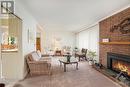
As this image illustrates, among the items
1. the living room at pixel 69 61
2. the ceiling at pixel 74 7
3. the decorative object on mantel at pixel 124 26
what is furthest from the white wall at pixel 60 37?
the decorative object on mantel at pixel 124 26

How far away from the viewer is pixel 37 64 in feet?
17.7

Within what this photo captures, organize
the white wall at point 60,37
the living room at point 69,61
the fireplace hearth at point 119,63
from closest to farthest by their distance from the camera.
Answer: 1. the living room at point 69,61
2. the fireplace hearth at point 119,63
3. the white wall at point 60,37

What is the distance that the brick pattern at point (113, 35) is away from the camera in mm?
4828

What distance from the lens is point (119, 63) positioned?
210 inches

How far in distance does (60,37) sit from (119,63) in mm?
8955

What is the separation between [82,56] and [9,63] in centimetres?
598

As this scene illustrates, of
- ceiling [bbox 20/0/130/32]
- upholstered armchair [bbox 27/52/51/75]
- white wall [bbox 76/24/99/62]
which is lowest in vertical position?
upholstered armchair [bbox 27/52/51/75]

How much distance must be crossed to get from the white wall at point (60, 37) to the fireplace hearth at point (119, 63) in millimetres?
8047

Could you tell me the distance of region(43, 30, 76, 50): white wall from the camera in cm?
1351

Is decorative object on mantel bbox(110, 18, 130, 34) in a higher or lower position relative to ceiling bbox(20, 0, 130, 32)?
lower

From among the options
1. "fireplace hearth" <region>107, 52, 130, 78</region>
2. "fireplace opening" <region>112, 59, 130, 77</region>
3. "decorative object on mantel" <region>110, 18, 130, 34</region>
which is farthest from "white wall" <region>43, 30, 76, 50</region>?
"decorative object on mantel" <region>110, 18, 130, 34</region>

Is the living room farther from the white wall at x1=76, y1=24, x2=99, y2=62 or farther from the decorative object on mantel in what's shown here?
the white wall at x1=76, y1=24, x2=99, y2=62

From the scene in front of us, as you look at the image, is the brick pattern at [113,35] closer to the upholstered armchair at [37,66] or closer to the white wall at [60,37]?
the upholstered armchair at [37,66]

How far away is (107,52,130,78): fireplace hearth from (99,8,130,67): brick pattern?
174mm
